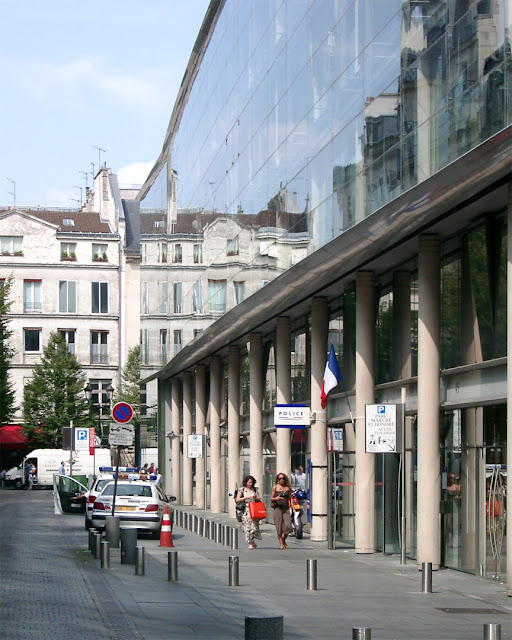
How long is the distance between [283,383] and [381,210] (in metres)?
14.3

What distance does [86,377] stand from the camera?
92.1 m

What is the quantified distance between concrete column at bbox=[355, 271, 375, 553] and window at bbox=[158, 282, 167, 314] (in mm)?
27556

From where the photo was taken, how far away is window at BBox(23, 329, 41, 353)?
91.3 metres

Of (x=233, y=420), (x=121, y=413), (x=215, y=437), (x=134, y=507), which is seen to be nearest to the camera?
(x=121, y=413)

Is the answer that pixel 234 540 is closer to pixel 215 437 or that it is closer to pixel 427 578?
pixel 427 578

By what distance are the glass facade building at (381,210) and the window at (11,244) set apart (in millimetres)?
55525

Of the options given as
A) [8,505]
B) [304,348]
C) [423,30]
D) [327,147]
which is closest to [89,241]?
[8,505]

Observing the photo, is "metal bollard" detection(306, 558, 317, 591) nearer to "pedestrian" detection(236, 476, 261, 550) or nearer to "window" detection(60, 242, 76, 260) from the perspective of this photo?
"pedestrian" detection(236, 476, 261, 550)

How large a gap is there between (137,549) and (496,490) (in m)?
5.75

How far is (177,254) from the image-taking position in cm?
4825

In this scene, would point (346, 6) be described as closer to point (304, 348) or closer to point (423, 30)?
point (423, 30)

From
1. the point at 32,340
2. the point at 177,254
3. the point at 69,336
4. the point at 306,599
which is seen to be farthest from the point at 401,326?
the point at 69,336

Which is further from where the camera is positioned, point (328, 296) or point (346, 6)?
point (328, 296)

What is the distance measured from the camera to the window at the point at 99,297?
3659 inches
